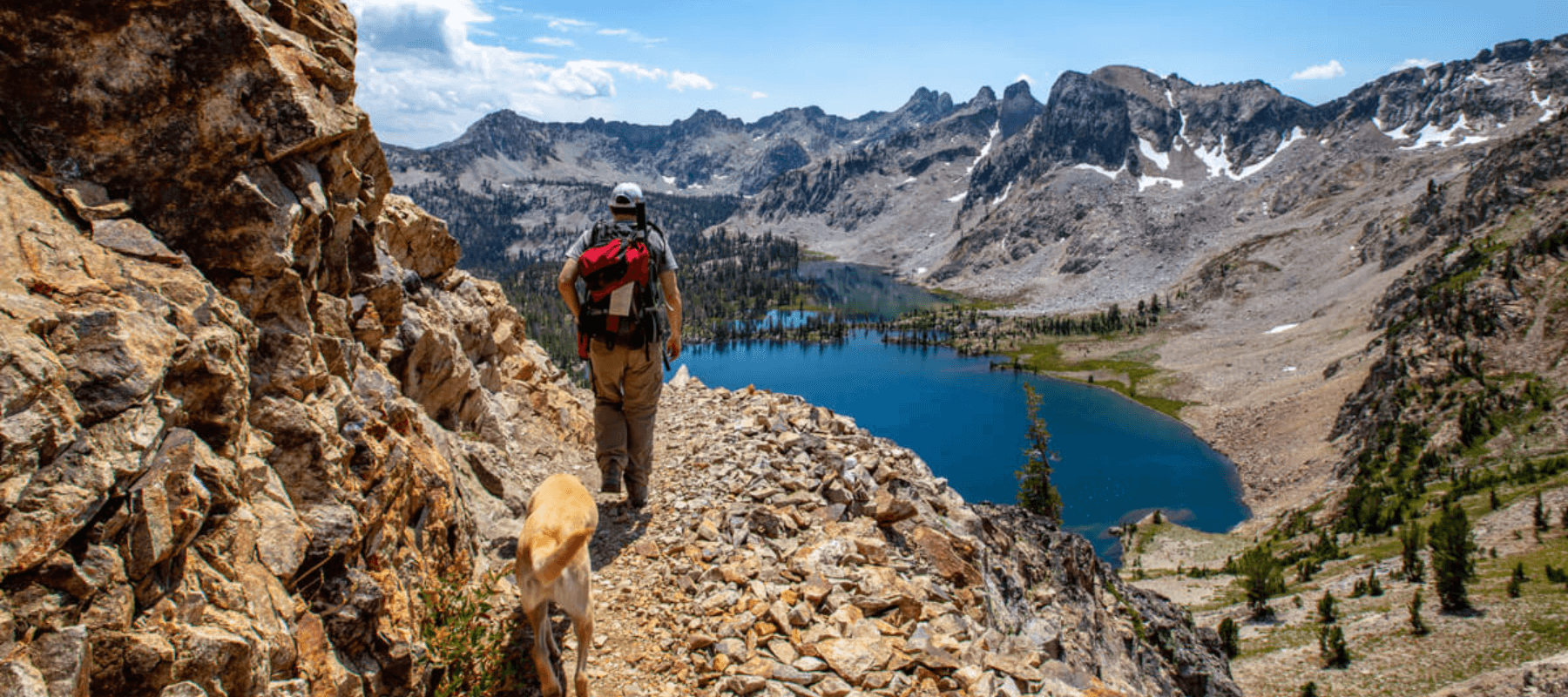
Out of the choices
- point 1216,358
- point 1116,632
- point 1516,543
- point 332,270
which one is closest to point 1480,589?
point 1516,543

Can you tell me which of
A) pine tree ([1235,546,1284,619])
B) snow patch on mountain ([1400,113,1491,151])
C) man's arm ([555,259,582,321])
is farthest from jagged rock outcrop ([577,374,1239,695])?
snow patch on mountain ([1400,113,1491,151])

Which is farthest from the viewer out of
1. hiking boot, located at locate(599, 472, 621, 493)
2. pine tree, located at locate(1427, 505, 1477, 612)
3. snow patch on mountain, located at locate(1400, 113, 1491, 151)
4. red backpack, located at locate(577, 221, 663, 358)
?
snow patch on mountain, located at locate(1400, 113, 1491, 151)

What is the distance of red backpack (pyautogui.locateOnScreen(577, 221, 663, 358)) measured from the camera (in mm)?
7637

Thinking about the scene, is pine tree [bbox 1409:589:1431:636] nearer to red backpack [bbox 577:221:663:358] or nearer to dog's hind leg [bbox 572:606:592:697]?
red backpack [bbox 577:221:663:358]

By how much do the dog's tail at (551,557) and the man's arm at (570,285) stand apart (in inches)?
123

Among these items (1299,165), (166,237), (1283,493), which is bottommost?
(1283,493)

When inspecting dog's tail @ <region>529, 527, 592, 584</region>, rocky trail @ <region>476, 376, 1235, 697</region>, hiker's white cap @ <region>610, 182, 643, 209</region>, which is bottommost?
rocky trail @ <region>476, 376, 1235, 697</region>

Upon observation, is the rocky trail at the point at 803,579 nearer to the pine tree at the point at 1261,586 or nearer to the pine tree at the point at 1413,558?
the pine tree at the point at 1261,586

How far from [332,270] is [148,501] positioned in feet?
11.1

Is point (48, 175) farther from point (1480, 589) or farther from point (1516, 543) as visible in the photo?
point (1516, 543)

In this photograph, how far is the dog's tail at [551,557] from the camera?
5133 millimetres

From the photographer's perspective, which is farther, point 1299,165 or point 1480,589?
point 1299,165

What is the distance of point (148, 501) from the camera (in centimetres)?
Result: 338

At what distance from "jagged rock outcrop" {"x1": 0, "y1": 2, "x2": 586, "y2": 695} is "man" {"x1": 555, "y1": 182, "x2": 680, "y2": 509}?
212 centimetres
